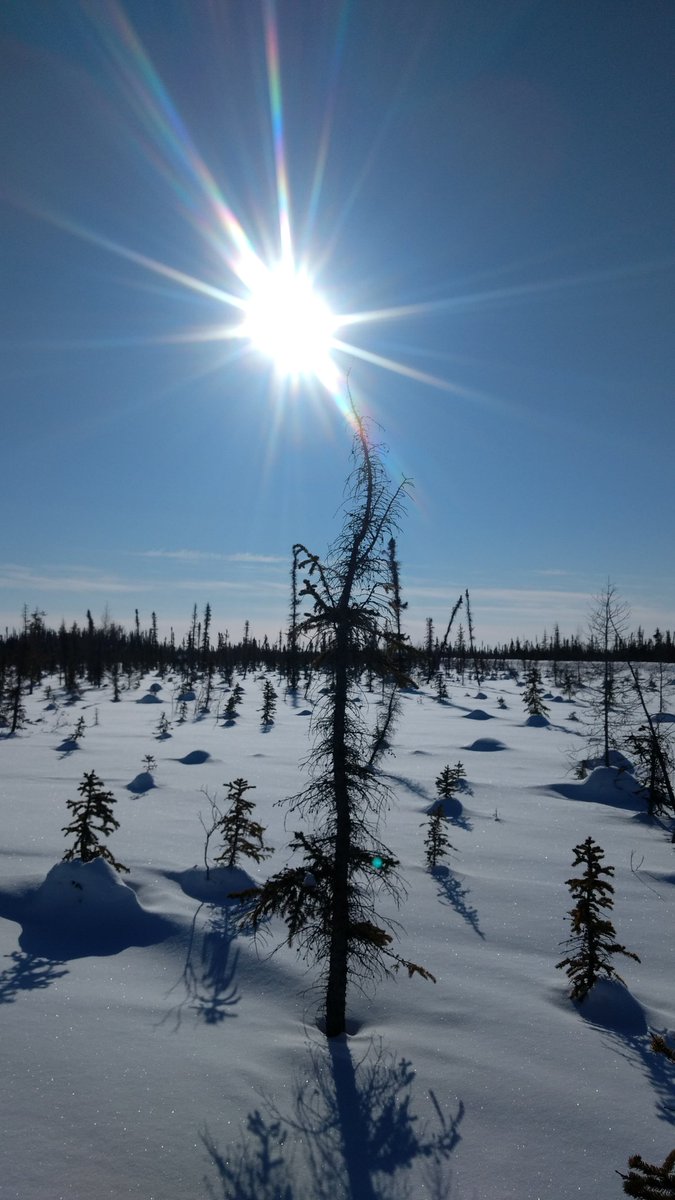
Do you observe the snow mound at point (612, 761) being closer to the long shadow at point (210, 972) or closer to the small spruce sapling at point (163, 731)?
the long shadow at point (210, 972)

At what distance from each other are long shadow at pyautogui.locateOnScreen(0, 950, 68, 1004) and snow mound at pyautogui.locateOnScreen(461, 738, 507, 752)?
20.4m

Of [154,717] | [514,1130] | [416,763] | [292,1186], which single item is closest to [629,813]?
[416,763]

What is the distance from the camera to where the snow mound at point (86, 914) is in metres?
8.84

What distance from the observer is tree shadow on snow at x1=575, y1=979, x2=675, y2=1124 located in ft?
22.0

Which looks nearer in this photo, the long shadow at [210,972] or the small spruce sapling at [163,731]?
the long shadow at [210,972]

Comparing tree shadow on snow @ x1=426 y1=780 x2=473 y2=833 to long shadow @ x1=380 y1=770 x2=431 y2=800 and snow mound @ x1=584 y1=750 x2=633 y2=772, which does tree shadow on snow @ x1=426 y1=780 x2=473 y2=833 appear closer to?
long shadow @ x1=380 y1=770 x2=431 y2=800

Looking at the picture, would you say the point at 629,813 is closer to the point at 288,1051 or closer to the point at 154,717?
the point at 288,1051

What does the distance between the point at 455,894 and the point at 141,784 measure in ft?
36.1

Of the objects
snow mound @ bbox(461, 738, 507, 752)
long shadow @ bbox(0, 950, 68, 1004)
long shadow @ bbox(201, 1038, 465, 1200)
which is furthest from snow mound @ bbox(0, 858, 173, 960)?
snow mound @ bbox(461, 738, 507, 752)

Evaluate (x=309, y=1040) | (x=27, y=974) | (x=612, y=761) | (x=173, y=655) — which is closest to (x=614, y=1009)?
(x=309, y=1040)

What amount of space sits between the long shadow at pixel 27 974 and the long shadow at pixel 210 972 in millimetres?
1646

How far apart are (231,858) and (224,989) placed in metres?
3.44

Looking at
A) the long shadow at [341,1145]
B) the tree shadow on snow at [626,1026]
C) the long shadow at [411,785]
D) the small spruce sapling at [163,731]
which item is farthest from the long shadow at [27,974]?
the small spruce sapling at [163,731]

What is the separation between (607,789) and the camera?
1927 cm
